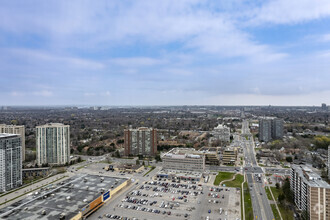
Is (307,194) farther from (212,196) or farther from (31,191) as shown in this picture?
(31,191)

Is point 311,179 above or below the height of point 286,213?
above

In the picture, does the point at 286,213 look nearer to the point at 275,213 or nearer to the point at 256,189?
the point at 275,213

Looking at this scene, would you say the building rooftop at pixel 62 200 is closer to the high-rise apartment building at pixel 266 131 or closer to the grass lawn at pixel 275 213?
the grass lawn at pixel 275 213

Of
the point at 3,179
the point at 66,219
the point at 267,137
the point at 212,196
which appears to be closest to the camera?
the point at 66,219

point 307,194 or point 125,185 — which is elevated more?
point 307,194

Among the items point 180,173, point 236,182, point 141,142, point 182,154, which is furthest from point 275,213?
point 141,142

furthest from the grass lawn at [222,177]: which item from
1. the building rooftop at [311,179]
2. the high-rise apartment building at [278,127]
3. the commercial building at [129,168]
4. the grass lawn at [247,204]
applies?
the high-rise apartment building at [278,127]

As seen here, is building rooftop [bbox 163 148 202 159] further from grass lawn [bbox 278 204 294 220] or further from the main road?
grass lawn [bbox 278 204 294 220]

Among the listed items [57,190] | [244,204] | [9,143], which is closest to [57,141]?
[9,143]
